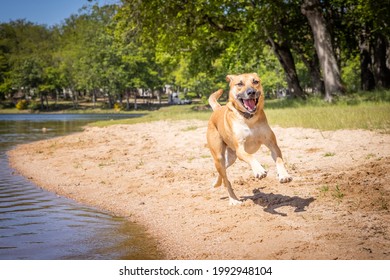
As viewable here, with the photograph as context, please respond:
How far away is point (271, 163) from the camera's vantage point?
33.6ft

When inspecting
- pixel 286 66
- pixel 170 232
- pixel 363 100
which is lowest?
pixel 170 232

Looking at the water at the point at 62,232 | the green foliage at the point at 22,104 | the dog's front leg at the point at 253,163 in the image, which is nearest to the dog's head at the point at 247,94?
the dog's front leg at the point at 253,163

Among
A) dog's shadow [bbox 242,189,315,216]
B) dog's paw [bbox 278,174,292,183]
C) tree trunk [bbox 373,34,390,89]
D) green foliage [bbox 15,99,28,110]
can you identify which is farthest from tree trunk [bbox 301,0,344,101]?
green foliage [bbox 15,99,28,110]

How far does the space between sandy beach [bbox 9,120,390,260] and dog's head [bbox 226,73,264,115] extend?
1586 mm

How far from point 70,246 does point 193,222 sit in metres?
1.82

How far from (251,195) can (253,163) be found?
2075 millimetres

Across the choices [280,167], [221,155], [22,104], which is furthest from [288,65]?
[22,104]

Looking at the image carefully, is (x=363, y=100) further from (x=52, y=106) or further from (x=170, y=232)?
(x=52, y=106)

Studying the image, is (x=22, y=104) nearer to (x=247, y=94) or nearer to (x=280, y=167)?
(x=247, y=94)

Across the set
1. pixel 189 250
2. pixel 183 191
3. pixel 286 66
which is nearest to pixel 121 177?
pixel 183 191

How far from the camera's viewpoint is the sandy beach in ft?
17.0

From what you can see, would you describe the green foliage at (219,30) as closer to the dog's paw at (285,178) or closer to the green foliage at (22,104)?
the dog's paw at (285,178)

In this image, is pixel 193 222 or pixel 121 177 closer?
pixel 193 222

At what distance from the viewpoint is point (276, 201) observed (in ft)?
22.9
